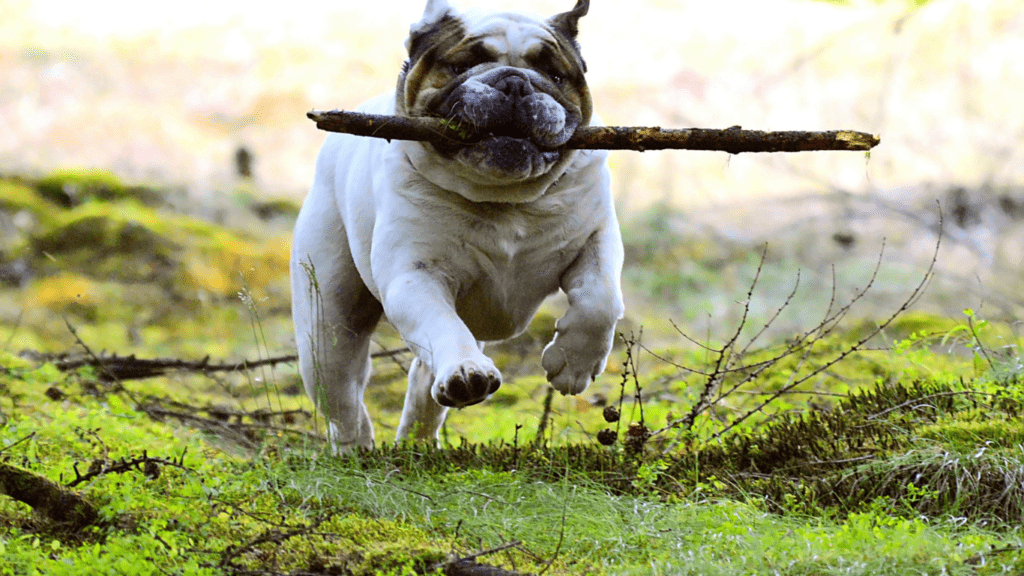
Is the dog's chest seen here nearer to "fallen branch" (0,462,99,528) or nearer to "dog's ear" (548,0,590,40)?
"dog's ear" (548,0,590,40)

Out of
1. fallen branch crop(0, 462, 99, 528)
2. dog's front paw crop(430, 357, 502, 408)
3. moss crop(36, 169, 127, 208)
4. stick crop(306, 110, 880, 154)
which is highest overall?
stick crop(306, 110, 880, 154)

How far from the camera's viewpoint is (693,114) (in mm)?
15578

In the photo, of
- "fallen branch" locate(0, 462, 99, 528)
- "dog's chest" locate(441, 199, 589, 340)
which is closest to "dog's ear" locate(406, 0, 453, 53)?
"dog's chest" locate(441, 199, 589, 340)

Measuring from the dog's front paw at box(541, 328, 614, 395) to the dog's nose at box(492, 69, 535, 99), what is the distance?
1051mm

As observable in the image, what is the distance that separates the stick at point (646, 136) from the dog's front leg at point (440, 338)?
66 cm

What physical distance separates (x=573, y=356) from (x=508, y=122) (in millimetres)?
1070

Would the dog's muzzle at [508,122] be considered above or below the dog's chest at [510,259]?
above

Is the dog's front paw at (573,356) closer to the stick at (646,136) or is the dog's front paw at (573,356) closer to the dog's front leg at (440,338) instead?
the dog's front leg at (440,338)

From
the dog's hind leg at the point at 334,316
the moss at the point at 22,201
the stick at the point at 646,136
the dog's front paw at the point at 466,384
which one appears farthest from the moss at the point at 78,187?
the dog's front paw at the point at 466,384

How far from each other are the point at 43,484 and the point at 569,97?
2.70 metres

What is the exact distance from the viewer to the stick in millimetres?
4137

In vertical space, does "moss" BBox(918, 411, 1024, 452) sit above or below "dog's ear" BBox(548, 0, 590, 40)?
below

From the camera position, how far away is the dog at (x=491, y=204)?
4.27 m

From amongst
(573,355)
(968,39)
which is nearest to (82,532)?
(573,355)
